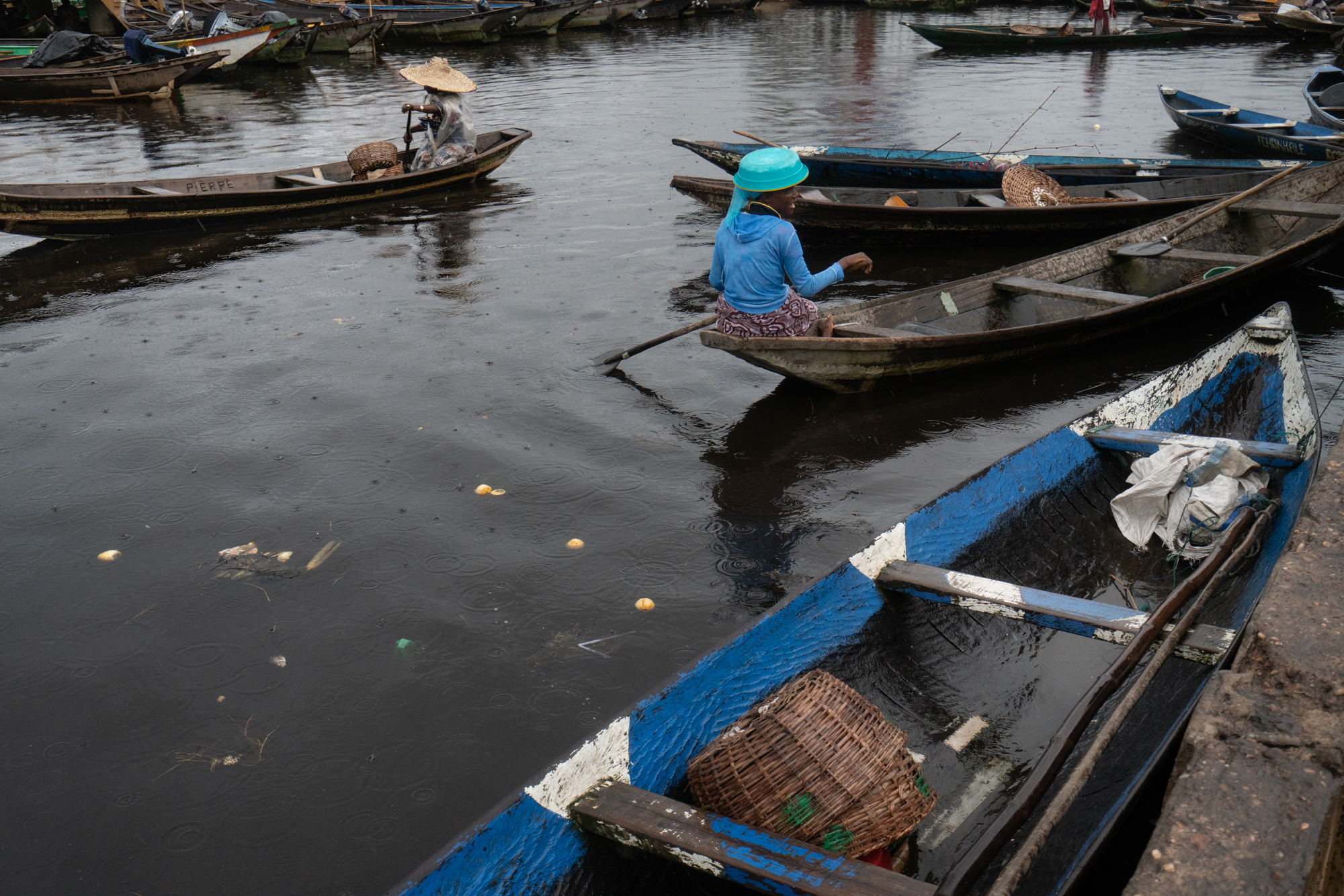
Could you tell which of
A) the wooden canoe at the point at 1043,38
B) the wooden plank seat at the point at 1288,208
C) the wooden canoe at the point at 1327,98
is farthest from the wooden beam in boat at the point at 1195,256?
the wooden canoe at the point at 1043,38

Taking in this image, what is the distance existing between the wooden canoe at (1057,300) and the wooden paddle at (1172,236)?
0.23ft

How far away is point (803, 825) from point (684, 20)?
38056 mm

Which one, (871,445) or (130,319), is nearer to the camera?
(871,445)

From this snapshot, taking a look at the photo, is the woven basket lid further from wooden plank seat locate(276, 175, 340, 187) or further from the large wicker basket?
wooden plank seat locate(276, 175, 340, 187)

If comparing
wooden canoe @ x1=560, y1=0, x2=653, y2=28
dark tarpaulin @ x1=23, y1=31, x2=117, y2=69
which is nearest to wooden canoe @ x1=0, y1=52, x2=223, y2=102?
dark tarpaulin @ x1=23, y1=31, x2=117, y2=69

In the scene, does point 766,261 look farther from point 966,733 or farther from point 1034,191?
point 1034,191

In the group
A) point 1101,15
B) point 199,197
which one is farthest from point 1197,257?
point 1101,15

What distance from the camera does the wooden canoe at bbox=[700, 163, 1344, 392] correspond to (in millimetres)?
6012

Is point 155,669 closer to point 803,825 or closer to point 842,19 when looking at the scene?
point 803,825

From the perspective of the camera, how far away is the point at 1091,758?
2389 millimetres

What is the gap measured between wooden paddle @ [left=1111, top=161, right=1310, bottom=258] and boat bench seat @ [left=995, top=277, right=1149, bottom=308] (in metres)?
0.80

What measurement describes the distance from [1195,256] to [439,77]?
8.27m

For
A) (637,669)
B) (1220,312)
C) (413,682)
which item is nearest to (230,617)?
(413,682)

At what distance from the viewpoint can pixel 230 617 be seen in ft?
14.6
